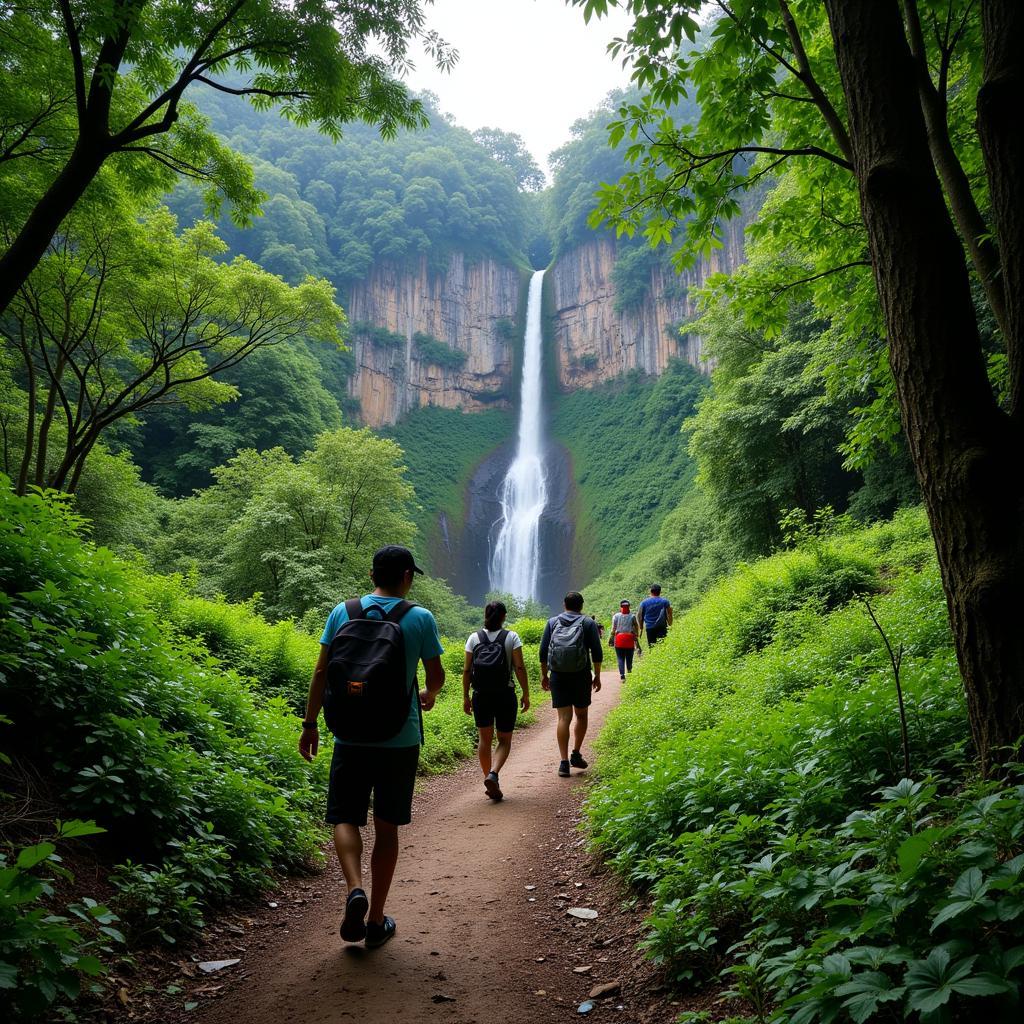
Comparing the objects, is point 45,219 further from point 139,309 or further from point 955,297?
point 139,309

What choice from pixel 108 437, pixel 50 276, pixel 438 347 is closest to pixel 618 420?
pixel 438 347

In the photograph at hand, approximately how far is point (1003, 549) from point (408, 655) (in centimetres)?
247

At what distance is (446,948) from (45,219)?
19.3 feet

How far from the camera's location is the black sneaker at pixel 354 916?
2914 millimetres

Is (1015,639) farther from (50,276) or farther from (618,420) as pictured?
(618,420)

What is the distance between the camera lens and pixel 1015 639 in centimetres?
199

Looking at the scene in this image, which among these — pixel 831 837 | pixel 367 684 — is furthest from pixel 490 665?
pixel 831 837

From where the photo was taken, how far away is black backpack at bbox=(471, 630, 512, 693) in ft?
19.1

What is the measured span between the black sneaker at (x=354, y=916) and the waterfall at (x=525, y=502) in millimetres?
42225

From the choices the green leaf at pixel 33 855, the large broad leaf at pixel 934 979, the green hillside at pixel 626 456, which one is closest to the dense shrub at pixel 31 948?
the green leaf at pixel 33 855

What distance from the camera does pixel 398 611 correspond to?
3.17m

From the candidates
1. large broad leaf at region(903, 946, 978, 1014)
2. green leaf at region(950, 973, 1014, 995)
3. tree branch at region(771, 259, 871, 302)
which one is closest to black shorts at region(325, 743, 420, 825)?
large broad leaf at region(903, 946, 978, 1014)

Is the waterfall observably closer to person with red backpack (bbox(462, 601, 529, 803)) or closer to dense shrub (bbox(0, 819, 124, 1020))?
person with red backpack (bbox(462, 601, 529, 803))

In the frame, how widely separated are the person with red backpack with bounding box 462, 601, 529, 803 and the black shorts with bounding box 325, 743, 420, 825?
270cm
